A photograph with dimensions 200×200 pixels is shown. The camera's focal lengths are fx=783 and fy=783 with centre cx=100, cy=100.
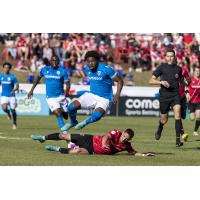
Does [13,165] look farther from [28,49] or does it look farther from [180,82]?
[28,49]

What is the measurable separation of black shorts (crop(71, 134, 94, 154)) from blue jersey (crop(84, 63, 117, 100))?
266cm

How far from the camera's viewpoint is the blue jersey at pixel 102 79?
1852 cm

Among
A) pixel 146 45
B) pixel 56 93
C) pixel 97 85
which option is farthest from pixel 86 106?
pixel 146 45

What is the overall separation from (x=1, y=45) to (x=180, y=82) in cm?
2103

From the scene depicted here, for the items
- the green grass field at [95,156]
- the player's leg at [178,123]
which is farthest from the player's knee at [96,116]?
the player's leg at [178,123]

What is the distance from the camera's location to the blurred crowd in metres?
39.9

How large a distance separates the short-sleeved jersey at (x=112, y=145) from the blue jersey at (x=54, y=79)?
21.2ft

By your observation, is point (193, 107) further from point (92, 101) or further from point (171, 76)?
point (92, 101)

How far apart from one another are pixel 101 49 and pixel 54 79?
62.6ft

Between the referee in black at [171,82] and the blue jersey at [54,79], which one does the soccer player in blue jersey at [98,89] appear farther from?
the blue jersey at [54,79]

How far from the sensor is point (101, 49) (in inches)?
1631

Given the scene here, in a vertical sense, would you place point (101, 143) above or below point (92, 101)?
below

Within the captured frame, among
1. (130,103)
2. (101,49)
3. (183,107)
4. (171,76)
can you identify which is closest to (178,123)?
(171,76)

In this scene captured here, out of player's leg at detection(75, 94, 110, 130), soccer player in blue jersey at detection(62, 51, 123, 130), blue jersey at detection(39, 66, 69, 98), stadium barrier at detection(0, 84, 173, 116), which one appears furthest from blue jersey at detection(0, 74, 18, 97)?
stadium barrier at detection(0, 84, 173, 116)
